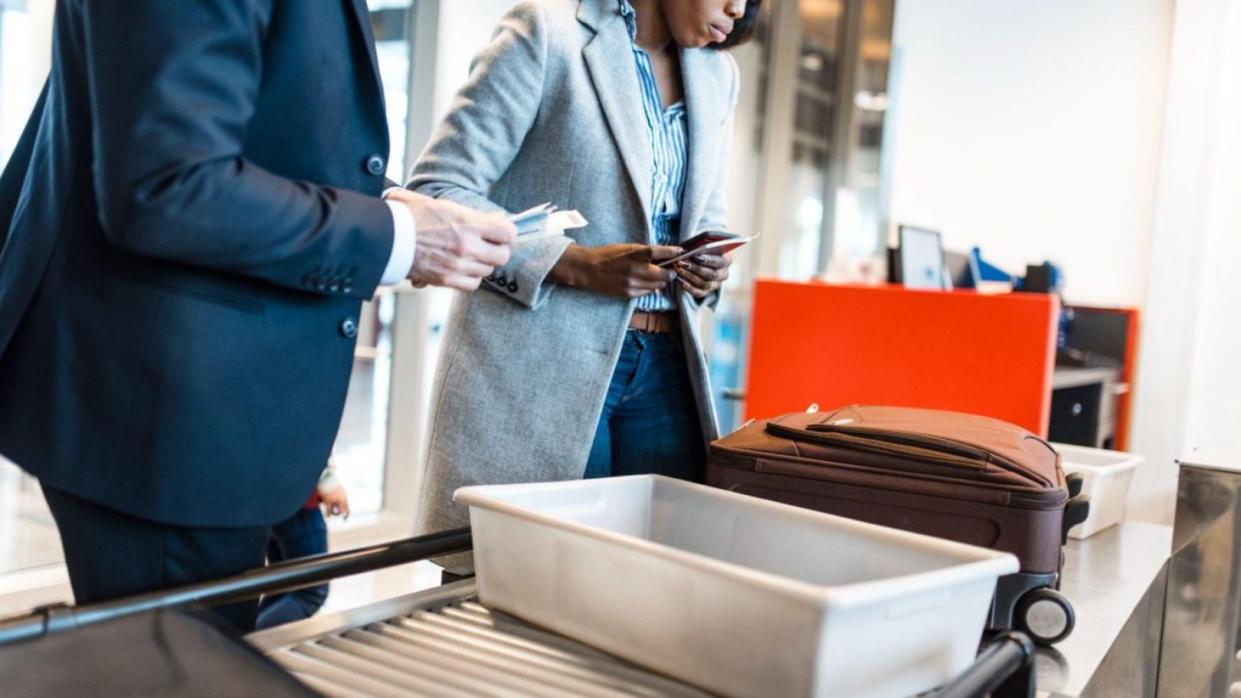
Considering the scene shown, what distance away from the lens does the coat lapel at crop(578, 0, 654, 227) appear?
4.79ft

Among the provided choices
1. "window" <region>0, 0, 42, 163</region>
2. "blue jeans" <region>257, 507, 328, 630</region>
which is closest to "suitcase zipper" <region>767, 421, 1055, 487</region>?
"blue jeans" <region>257, 507, 328, 630</region>

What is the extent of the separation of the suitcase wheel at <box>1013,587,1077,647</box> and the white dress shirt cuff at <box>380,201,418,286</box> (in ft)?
2.32

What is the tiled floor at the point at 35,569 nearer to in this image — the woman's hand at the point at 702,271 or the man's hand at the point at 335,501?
the man's hand at the point at 335,501

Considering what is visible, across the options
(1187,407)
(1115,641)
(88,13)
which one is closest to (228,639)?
(88,13)

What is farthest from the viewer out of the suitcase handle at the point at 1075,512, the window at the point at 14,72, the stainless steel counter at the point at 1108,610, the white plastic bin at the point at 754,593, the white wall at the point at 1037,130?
the white wall at the point at 1037,130

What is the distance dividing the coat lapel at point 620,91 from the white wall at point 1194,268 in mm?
3205

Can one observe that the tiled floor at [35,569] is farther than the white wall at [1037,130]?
No

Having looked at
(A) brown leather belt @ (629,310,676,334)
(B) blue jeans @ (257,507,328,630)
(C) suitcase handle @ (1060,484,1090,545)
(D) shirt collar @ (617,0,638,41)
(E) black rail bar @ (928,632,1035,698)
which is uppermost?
(D) shirt collar @ (617,0,638,41)

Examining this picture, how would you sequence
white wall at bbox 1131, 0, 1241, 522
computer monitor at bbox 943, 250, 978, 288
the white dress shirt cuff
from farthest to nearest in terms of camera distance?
computer monitor at bbox 943, 250, 978, 288 → white wall at bbox 1131, 0, 1241, 522 → the white dress shirt cuff

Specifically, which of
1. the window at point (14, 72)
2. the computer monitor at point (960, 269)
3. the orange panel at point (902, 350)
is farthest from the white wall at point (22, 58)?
the computer monitor at point (960, 269)

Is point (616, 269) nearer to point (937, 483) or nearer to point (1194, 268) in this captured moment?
point (937, 483)

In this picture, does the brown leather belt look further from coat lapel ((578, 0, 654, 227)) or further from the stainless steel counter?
the stainless steel counter

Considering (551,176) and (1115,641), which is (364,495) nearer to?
(551,176)

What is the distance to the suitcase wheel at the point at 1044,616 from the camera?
1.13 meters
